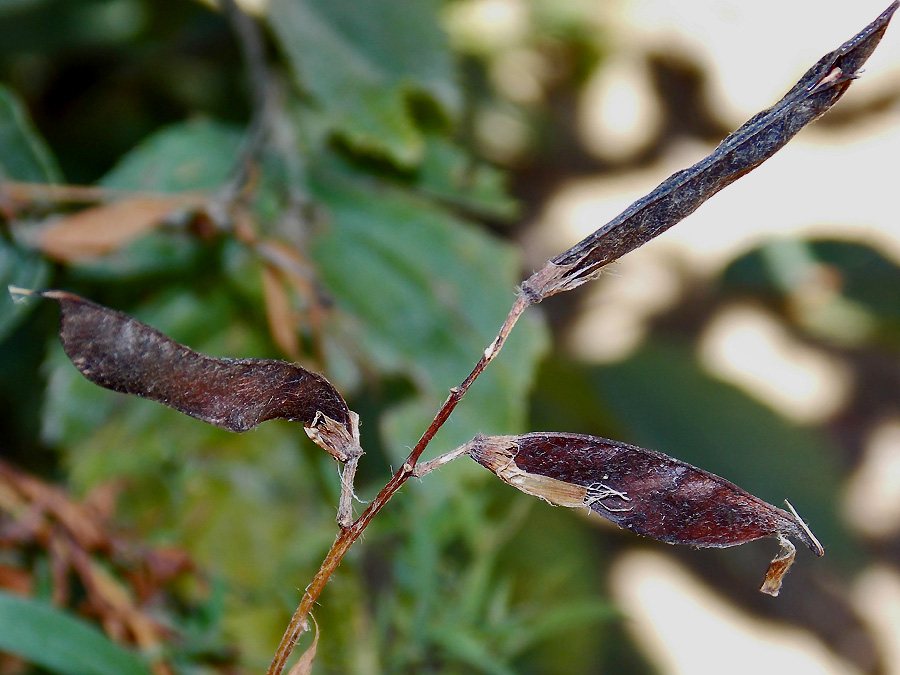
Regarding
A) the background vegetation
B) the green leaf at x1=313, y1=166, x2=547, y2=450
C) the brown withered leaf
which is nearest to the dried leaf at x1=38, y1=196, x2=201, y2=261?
the background vegetation

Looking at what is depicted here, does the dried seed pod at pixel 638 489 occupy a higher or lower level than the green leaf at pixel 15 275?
higher

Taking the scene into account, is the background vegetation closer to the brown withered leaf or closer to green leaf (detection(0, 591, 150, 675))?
green leaf (detection(0, 591, 150, 675))

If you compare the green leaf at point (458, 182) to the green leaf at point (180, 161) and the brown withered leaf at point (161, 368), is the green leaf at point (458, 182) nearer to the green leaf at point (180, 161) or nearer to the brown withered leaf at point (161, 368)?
the green leaf at point (180, 161)

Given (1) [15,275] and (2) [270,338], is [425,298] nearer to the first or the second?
(2) [270,338]

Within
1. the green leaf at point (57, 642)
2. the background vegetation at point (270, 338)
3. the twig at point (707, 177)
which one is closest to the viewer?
the twig at point (707, 177)

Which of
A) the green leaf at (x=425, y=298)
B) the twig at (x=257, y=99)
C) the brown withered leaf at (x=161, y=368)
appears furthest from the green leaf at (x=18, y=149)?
the brown withered leaf at (x=161, y=368)

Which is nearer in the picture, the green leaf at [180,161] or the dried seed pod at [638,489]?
the dried seed pod at [638,489]
